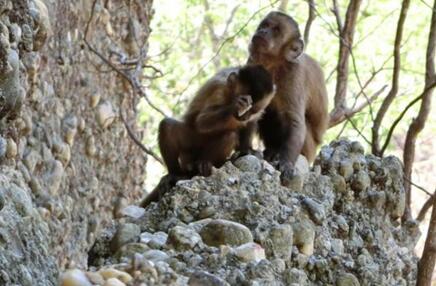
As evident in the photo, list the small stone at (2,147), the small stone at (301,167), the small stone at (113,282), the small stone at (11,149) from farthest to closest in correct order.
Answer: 1. the small stone at (11,149)
2. the small stone at (301,167)
3. the small stone at (2,147)
4. the small stone at (113,282)

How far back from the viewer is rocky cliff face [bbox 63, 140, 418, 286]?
2648mm

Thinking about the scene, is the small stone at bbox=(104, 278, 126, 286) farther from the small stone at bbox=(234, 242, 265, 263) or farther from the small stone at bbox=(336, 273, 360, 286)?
the small stone at bbox=(336, 273, 360, 286)

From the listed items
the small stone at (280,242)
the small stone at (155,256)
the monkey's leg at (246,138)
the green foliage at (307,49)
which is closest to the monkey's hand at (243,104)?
the monkey's leg at (246,138)

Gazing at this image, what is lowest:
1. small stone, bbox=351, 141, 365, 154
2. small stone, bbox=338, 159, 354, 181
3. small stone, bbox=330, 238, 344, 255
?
small stone, bbox=330, 238, 344, 255

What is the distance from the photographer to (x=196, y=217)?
3.15 metres

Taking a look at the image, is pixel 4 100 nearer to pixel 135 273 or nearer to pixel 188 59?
pixel 135 273

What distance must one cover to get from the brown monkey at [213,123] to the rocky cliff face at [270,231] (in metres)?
0.49

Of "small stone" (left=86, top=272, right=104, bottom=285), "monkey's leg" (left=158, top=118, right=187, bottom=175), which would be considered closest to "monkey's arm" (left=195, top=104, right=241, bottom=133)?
"monkey's leg" (left=158, top=118, right=187, bottom=175)

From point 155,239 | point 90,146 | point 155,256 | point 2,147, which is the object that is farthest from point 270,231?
point 90,146

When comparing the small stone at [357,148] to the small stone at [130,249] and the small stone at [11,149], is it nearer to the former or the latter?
the small stone at [11,149]

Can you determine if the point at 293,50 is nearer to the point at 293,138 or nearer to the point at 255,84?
the point at 293,138

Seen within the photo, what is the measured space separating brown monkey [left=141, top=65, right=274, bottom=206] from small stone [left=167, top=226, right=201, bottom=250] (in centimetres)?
178

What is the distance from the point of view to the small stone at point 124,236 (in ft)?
9.39

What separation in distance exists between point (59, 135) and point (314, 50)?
577cm
